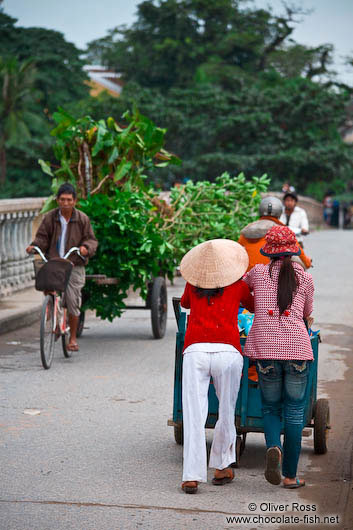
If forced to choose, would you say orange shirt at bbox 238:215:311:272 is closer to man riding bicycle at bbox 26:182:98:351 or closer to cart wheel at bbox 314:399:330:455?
cart wheel at bbox 314:399:330:455

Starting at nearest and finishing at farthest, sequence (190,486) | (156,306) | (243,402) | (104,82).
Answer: (190,486), (243,402), (156,306), (104,82)

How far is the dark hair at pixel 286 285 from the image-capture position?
5.27 meters

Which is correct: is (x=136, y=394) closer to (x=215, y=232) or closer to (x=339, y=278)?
(x=215, y=232)

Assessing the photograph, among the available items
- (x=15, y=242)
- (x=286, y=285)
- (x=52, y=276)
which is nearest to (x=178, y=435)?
(x=286, y=285)

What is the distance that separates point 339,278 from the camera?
743 inches

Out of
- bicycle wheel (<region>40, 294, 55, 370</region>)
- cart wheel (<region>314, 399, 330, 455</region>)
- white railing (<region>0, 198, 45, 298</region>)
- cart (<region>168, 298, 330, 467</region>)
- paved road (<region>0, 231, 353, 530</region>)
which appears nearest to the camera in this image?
paved road (<region>0, 231, 353, 530</region>)

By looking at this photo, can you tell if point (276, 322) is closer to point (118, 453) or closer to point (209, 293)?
point (209, 293)

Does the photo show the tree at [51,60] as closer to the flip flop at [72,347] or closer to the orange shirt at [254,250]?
the flip flop at [72,347]

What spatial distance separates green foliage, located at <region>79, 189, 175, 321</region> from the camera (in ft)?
34.4

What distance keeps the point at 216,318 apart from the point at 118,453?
141cm

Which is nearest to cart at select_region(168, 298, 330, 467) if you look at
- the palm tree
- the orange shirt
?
the orange shirt

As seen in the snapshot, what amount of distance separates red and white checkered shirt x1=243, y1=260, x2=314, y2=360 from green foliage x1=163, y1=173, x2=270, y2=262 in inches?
262

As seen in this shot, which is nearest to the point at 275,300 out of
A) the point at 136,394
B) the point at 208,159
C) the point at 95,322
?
the point at 136,394

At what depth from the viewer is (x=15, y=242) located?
47.8 feet
